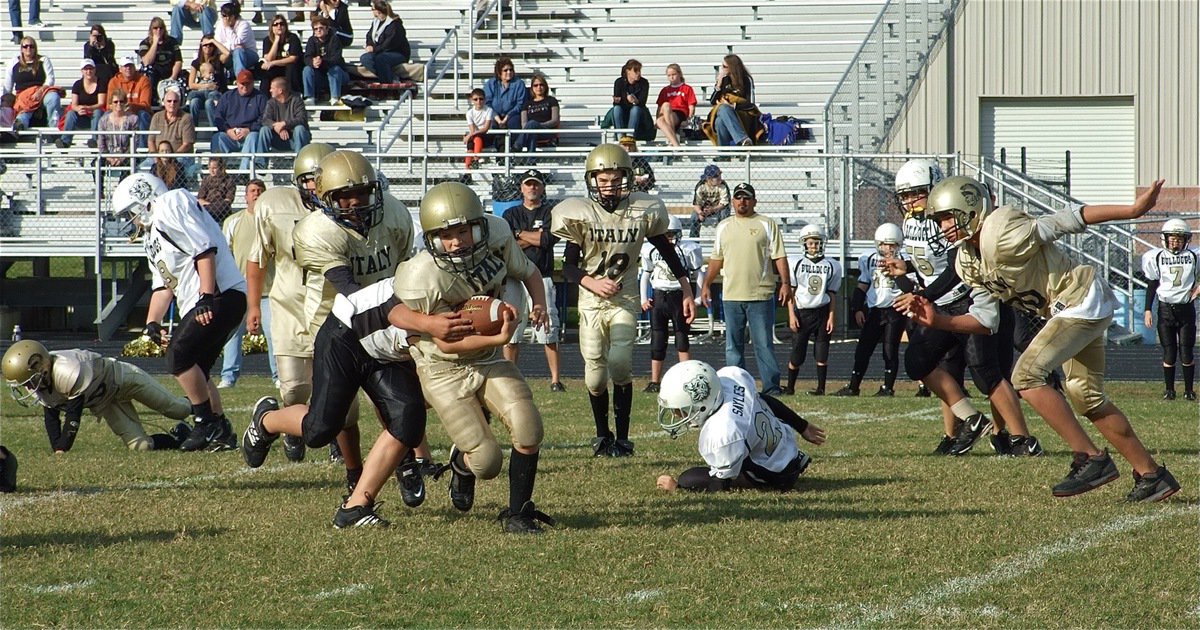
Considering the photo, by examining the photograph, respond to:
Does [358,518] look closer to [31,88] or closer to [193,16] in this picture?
[31,88]

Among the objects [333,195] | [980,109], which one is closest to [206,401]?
[333,195]

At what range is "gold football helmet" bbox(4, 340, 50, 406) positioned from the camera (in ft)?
27.2

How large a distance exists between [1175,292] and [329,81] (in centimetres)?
1190

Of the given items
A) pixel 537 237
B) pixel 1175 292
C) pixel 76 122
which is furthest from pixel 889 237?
pixel 76 122

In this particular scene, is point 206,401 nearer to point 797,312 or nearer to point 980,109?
point 797,312

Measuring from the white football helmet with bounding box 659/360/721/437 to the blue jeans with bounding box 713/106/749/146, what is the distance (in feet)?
38.3

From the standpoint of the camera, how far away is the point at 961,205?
6.29m

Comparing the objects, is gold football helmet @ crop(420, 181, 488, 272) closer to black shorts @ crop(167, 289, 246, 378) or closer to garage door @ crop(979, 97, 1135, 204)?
black shorts @ crop(167, 289, 246, 378)

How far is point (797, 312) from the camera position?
12844 millimetres

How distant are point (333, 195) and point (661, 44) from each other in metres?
15.9

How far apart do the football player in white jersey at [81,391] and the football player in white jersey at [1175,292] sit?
25.8ft

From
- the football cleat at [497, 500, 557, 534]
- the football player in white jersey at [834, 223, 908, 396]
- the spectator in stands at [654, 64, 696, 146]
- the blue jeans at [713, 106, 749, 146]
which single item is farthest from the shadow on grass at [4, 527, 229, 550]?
the spectator in stands at [654, 64, 696, 146]

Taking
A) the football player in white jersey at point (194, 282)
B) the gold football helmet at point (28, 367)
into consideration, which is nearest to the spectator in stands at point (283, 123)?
the football player in white jersey at point (194, 282)

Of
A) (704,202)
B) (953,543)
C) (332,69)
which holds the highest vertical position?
(332,69)
